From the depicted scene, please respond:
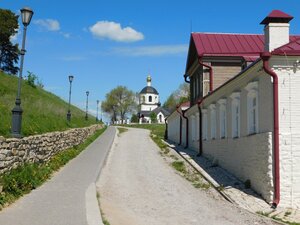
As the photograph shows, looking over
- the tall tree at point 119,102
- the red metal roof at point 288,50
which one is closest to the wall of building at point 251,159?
the red metal roof at point 288,50

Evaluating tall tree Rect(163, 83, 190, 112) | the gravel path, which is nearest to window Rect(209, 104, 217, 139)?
the gravel path

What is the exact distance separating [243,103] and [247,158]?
1.93 m

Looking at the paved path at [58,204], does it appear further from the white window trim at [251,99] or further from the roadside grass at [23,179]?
the white window trim at [251,99]

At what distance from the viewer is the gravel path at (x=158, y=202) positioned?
396 inches

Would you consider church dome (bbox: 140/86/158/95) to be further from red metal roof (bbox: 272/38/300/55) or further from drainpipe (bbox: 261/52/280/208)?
drainpipe (bbox: 261/52/280/208)

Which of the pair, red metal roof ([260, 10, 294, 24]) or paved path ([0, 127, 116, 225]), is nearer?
paved path ([0, 127, 116, 225])

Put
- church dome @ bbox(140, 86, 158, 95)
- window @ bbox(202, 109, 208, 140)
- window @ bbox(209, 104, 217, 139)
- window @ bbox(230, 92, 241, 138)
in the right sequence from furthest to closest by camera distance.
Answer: church dome @ bbox(140, 86, 158, 95)
window @ bbox(202, 109, 208, 140)
window @ bbox(209, 104, 217, 139)
window @ bbox(230, 92, 241, 138)

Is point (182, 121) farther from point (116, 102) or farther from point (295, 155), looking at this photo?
point (116, 102)

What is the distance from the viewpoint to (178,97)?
94.0 metres

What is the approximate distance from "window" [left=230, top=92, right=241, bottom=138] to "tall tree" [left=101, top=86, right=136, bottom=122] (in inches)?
3408

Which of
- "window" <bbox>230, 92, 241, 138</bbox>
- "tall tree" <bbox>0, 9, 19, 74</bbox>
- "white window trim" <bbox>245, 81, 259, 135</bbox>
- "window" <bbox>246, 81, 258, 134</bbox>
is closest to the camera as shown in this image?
"white window trim" <bbox>245, 81, 259, 135</bbox>

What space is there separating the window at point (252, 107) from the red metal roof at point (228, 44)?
34.5 ft

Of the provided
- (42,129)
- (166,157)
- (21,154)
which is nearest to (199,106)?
(166,157)

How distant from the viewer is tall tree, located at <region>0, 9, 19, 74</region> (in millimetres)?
50656
